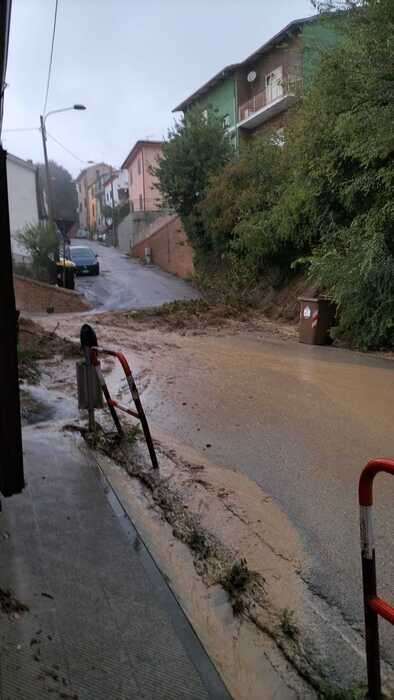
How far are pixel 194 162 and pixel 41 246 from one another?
293 inches

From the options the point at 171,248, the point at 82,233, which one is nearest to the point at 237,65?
the point at 171,248

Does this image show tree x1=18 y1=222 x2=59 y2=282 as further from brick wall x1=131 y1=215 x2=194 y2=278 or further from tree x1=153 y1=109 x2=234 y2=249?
brick wall x1=131 y1=215 x2=194 y2=278

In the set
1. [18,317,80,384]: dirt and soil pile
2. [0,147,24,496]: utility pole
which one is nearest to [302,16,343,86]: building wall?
[18,317,80,384]: dirt and soil pile

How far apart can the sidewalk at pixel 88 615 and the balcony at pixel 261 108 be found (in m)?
27.4

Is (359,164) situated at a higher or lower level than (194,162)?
lower

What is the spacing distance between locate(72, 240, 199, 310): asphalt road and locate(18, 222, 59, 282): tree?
78.7 inches

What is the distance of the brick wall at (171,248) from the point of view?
30.5 m

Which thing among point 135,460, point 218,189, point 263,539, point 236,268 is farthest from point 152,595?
point 218,189

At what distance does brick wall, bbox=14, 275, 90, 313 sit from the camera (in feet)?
69.2

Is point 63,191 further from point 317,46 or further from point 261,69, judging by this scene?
point 317,46

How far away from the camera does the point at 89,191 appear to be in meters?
91.6

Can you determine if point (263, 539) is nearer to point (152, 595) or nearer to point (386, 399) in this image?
point (152, 595)

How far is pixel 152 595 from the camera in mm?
3074

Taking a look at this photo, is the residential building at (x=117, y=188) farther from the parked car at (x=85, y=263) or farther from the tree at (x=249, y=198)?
the tree at (x=249, y=198)
